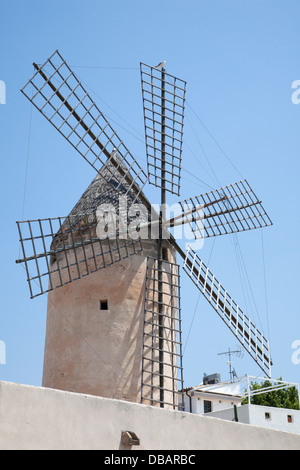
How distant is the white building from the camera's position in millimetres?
14914

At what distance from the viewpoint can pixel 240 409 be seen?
1530 cm

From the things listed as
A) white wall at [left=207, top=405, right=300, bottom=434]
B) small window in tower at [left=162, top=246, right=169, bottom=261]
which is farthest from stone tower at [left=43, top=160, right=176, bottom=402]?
white wall at [left=207, top=405, right=300, bottom=434]

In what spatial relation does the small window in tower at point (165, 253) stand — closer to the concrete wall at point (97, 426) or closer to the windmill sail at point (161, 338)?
the windmill sail at point (161, 338)

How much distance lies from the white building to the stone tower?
3.04 m

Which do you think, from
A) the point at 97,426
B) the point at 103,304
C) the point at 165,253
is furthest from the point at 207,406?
the point at 97,426

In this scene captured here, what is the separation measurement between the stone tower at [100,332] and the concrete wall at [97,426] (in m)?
2.36

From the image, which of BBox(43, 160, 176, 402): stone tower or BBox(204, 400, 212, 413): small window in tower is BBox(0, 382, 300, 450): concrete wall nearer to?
BBox(43, 160, 176, 402): stone tower

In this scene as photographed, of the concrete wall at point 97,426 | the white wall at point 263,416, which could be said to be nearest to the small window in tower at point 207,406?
the white wall at point 263,416

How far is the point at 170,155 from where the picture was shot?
11.7 metres

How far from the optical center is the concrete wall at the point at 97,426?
19.2ft
